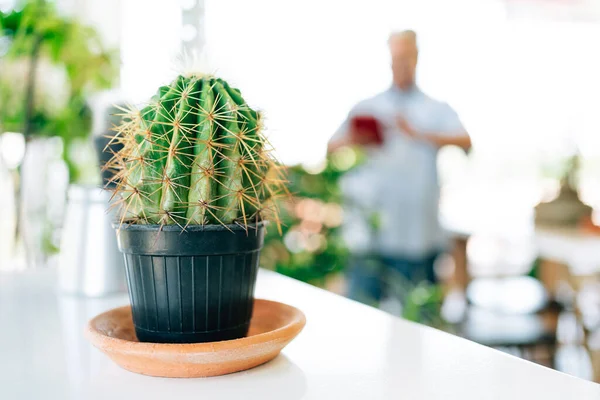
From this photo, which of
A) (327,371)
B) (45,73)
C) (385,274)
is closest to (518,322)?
(385,274)

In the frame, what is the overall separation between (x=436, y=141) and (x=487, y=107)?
2.35m

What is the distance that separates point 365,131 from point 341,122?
0.24m

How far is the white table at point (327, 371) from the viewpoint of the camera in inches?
20.6

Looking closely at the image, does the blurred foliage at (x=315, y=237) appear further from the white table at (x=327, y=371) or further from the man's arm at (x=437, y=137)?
the white table at (x=327, y=371)

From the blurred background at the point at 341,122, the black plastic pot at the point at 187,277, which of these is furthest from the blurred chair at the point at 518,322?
the black plastic pot at the point at 187,277

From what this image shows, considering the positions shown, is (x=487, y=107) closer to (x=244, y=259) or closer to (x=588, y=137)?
(x=588, y=137)

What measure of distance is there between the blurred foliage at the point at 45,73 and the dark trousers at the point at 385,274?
166 cm

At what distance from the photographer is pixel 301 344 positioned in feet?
2.24

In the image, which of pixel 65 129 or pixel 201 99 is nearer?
pixel 201 99

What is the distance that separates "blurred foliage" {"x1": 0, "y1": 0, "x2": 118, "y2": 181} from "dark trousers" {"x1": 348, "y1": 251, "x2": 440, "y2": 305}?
166 centimetres

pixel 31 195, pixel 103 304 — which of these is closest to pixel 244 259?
pixel 103 304

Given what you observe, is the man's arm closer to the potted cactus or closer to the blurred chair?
the blurred chair

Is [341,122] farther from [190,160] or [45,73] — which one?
[190,160]

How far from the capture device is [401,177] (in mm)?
3152
